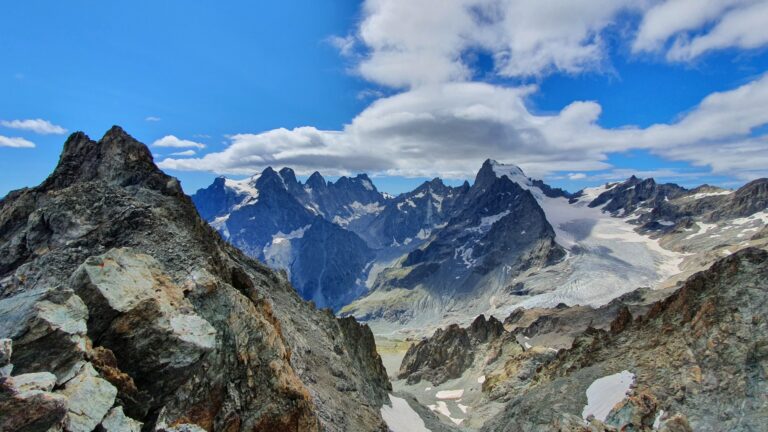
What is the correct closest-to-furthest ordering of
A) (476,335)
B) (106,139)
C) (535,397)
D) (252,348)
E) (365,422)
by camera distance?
1. (252,348)
2. (365,422)
3. (535,397)
4. (106,139)
5. (476,335)

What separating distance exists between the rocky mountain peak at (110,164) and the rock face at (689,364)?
4557 cm

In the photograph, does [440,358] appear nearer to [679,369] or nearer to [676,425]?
[679,369]

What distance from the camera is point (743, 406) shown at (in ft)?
112

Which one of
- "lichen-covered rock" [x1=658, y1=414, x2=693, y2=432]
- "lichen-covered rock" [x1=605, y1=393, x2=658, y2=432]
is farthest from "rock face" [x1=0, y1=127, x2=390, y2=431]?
"lichen-covered rock" [x1=658, y1=414, x2=693, y2=432]

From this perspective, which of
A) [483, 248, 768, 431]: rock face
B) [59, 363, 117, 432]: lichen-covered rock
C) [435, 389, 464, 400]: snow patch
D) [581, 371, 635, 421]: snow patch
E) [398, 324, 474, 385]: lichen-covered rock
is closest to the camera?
[59, 363, 117, 432]: lichen-covered rock

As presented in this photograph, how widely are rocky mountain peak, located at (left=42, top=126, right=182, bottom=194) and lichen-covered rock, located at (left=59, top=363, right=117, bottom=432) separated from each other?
111 feet

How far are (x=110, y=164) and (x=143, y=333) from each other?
4353 centimetres

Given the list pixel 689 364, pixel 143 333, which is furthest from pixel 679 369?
pixel 143 333

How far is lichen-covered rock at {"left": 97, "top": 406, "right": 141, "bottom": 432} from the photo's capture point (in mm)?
14945

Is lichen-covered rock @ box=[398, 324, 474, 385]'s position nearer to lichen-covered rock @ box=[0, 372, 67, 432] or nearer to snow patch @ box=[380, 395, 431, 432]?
snow patch @ box=[380, 395, 431, 432]

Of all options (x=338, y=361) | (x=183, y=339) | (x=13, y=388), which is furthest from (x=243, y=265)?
(x=13, y=388)

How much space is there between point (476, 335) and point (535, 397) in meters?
94.0

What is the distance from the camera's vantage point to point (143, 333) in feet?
64.1

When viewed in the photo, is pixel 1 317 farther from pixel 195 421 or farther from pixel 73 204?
pixel 73 204
